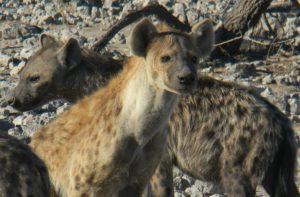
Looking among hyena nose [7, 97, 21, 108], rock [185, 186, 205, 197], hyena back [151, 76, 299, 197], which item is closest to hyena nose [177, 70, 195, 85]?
hyena back [151, 76, 299, 197]

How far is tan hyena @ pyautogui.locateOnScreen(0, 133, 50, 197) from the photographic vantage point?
14.4 ft

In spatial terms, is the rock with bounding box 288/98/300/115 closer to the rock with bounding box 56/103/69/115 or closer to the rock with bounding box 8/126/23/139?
the rock with bounding box 56/103/69/115

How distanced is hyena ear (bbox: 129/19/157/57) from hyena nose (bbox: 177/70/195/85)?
1.27ft

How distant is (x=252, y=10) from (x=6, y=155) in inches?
255

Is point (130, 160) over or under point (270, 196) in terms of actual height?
over

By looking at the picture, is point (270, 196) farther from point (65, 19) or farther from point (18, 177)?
point (65, 19)

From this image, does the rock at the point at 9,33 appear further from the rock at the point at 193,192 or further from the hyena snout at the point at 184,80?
the hyena snout at the point at 184,80

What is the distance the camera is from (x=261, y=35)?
11.4m

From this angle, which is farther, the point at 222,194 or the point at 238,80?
the point at 238,80

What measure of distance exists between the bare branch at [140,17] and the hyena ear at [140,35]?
3.40 meters

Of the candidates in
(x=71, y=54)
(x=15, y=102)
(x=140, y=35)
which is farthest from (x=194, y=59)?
(x=15, y=102)

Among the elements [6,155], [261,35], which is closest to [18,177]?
[6,155]

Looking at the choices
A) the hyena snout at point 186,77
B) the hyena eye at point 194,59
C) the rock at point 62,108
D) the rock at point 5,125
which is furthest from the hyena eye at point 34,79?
the hyena snout at point 186,77

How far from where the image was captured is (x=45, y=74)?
768 centimetres
